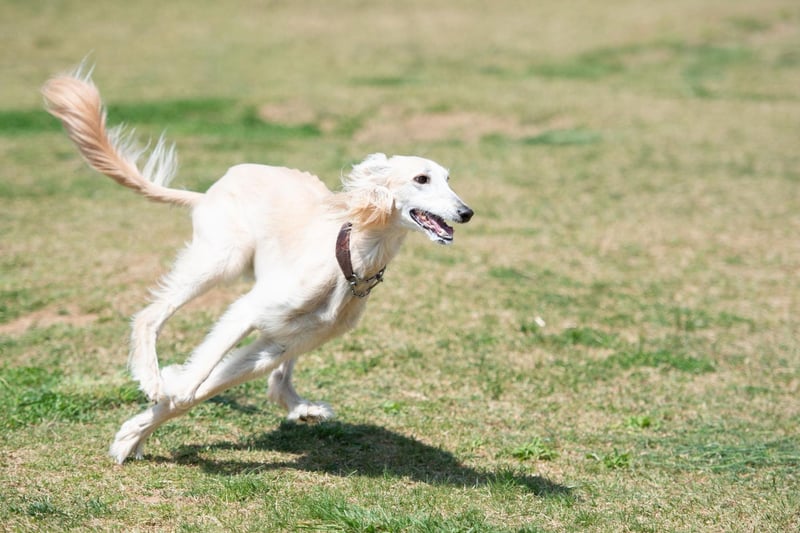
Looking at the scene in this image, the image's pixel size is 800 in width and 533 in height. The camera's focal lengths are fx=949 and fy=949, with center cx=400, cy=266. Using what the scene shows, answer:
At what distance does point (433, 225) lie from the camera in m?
5.11

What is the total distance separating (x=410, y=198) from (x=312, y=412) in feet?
5.09

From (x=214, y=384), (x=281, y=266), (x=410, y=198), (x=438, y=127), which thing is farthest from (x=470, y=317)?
(x=438, y=127)

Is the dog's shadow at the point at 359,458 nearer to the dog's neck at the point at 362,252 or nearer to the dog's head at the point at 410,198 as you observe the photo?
the dog's neck at the point at 362,252

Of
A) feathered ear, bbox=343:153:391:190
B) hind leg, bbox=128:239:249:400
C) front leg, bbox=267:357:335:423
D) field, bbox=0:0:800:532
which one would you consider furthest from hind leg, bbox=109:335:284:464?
feathered ear, bbox=343:153:391:190

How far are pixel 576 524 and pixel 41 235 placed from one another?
24.7 feet

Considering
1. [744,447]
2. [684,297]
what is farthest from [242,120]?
[744,447]

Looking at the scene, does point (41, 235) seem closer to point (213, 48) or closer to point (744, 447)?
point (744, 447)

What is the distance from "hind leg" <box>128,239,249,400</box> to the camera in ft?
19.0

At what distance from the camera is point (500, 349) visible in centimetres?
775

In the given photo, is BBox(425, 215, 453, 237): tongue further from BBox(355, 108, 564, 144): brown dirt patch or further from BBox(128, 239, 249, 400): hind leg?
BBox(355, 108, 564, 144): brown dirt patch

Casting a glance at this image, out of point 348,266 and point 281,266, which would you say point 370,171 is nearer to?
point 348,266

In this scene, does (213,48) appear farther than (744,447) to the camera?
Yes

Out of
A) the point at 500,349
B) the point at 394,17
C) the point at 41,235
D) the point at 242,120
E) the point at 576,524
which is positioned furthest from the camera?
the point at 394,17

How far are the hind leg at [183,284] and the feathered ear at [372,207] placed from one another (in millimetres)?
962
